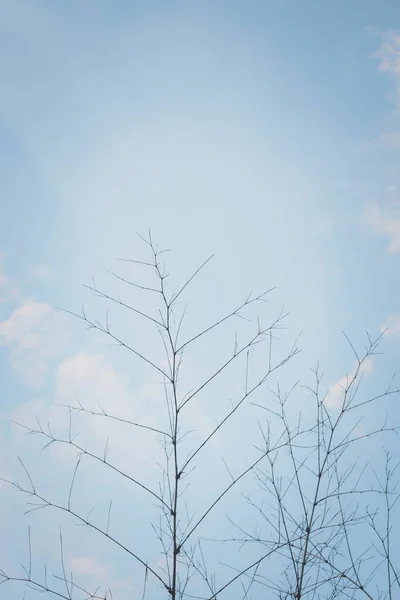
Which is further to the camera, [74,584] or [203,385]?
[203,385]

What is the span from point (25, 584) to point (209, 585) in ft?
5.00

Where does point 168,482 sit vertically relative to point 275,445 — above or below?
below

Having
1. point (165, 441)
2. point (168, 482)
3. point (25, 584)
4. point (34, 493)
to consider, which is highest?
point (165, 441)

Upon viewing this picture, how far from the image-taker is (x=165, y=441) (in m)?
3.47

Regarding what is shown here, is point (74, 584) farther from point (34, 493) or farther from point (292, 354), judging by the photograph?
point (292, 354)

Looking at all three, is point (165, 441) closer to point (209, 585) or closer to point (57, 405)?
point (57, 405)

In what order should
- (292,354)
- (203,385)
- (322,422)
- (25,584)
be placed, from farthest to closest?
(322,422) → (292,354) → (203,385) → (25,584)

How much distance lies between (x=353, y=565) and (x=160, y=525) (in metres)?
1.39

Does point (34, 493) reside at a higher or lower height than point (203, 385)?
lower

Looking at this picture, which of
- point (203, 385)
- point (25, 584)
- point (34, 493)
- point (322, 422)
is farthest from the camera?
point (322, 422)

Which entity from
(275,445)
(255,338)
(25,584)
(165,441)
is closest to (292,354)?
(255,338)

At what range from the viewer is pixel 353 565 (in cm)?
373

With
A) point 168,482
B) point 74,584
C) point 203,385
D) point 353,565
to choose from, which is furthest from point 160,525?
point 353,565

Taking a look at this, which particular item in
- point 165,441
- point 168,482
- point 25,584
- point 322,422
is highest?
point 322,422
